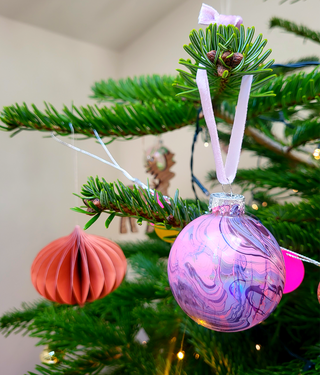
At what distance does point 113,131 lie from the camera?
1.03 ft

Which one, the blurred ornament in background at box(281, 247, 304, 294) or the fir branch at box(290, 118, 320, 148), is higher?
the fir branch at box(290, 118, 320, 148)

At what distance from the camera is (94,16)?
773 mm

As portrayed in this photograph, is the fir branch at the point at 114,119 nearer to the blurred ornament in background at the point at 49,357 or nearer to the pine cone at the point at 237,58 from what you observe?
the pine cone at the point at 237,58

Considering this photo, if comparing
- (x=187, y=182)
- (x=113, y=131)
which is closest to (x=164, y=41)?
(x=187, y=182)

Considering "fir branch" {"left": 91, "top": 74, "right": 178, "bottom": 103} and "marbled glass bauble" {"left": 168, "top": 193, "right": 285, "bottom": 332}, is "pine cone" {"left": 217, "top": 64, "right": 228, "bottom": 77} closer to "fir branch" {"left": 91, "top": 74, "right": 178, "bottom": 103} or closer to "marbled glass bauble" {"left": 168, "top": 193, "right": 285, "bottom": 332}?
"marbled glass bauble" {"left": 168, "top": 193, "right": 285, "bottom": 332}

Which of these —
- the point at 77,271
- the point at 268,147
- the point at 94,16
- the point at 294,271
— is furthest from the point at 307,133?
the point at 94,16

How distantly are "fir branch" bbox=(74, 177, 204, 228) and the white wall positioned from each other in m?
0.63

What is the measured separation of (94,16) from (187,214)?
751mm

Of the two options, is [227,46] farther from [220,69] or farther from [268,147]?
[268,147]

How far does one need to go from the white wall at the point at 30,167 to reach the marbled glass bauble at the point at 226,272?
2.26 ft

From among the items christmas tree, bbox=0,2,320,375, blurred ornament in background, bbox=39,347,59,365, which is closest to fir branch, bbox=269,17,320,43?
christmas tree, bbox=0,2,320,375

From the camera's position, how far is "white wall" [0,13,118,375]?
0.73m

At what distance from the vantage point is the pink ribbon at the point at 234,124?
0.16 m

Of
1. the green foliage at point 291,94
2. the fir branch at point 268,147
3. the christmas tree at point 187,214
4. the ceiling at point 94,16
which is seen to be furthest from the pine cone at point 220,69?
the ceiling at point 94,16
